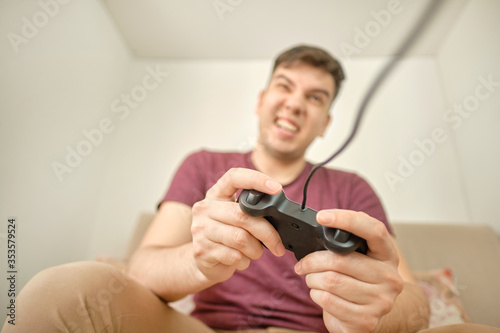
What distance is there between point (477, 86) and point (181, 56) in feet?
3.82

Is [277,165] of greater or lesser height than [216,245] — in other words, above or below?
above

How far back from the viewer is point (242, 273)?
55 centimetres

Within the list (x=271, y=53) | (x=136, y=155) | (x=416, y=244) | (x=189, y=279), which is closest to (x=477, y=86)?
(x=416, y=244)

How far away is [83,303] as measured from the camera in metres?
0.31

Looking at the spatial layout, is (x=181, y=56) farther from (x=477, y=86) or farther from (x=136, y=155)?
(x=477, y=86)

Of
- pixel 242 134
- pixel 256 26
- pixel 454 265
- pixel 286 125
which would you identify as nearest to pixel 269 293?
pixel 286 125

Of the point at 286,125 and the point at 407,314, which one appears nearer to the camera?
the point at 407,314

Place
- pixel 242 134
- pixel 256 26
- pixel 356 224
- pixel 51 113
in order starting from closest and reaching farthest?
pixel 356 224
pixel 51 113
pixel 256 26
pixel 242 134

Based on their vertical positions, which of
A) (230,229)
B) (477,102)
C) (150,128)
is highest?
(477,102)

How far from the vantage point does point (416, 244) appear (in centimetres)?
98

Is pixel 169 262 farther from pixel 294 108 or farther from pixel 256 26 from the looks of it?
pixel 256 26

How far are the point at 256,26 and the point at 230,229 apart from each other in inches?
42.7

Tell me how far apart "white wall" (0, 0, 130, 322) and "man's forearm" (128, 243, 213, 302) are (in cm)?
20

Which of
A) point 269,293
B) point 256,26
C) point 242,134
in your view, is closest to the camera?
point 269,293
